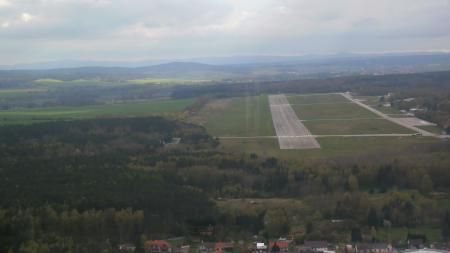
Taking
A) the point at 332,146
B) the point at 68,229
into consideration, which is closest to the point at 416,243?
the point at 68,229

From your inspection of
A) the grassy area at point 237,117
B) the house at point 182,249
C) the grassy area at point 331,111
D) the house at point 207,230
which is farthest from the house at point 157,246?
the grassy area at point 331,111

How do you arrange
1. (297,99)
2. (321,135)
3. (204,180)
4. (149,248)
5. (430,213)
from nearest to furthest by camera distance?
(149,248) → (430,213) → (204,180) → (321,135) → (297,99)

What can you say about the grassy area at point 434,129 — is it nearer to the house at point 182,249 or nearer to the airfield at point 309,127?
the airfield at point 309,127

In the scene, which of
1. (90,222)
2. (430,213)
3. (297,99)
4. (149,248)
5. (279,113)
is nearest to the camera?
(149,248)

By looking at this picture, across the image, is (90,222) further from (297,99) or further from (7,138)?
(297,99)

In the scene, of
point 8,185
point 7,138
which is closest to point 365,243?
point 8,185

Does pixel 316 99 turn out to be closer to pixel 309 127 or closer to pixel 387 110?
pixel 387 110
